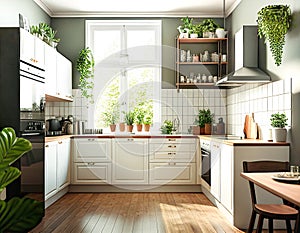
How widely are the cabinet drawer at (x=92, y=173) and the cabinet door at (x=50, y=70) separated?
1216 mm

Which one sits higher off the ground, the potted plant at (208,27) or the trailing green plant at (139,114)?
the potted plant at (208,27)

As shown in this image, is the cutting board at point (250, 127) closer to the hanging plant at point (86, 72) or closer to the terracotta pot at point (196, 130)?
the terracotta pot at point (196, 130)

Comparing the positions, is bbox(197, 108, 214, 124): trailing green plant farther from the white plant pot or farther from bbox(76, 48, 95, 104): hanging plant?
the white plant pot

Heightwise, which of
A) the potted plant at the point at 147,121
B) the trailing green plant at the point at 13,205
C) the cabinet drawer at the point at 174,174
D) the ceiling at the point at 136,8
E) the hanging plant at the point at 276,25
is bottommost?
the cabinet drawer at the point at 174,174

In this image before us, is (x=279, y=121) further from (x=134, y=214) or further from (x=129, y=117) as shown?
(x=129, y=117)

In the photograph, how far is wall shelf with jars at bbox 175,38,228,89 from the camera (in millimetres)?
6570

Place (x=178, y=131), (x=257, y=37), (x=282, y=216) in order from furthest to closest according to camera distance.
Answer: (x=178, y=131) < (x=257, y=37) < (x=282, y=216)

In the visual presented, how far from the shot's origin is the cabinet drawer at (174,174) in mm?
6137

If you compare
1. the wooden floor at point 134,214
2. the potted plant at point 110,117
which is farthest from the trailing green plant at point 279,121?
the potted plant at point 110,117

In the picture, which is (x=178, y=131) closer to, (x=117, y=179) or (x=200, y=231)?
(x=117, y=179)

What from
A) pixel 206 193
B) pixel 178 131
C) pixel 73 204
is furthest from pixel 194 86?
pixel 73 204

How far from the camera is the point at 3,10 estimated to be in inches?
184

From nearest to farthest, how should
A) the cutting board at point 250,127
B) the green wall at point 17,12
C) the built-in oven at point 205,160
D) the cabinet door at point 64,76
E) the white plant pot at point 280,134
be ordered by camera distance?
the white plant pot at point 280,134, the green wall at point 17,12, the cutting board at point 250,127, the built-in oven at point 205,160, the cabinet door at point 64,76

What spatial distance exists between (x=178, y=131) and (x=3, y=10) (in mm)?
3285
